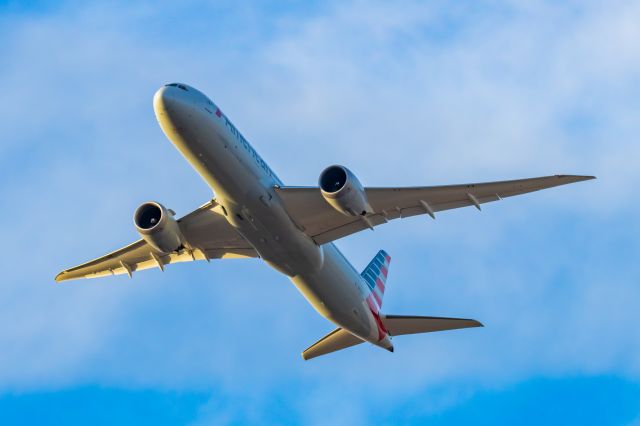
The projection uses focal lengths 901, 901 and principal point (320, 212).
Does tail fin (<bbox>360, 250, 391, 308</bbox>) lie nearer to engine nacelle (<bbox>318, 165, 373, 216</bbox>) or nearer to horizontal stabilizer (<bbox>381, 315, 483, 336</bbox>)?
horizontal stabilizer (<bbox>381, 315, 483, 336</bbox>)

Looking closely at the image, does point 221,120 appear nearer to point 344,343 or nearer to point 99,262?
point 99,262

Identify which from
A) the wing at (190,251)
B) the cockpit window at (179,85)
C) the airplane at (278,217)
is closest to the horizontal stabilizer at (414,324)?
the airplane at (278,217)

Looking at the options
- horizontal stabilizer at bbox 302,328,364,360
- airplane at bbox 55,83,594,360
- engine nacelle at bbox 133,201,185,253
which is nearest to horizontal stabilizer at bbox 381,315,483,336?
airplane at bbox 55,83,594,360

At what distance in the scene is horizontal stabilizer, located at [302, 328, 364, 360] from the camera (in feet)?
136

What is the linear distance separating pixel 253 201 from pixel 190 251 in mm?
7055

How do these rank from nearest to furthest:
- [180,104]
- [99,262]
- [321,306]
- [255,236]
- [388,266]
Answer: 1. [180,104]
2. [255,236]
3. [321,306]
4. [99,262]
5. [388,266]

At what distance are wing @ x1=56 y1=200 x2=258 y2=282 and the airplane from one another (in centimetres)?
4

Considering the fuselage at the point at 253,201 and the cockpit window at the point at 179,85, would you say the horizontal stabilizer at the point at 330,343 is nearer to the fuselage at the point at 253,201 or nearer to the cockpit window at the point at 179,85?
the fuselage at the point at 253,201

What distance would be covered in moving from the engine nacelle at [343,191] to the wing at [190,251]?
14.9 ft

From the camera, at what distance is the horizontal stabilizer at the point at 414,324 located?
39.0 metres

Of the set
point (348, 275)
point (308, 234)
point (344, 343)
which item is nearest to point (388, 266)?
point (344, 343)

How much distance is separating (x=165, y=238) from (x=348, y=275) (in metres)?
7.61

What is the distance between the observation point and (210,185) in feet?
105

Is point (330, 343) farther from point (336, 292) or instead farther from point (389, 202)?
point (389, 202)
